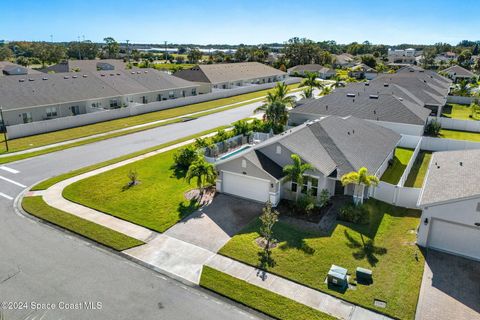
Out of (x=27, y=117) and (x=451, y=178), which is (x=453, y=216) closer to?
(x=451, y=178)

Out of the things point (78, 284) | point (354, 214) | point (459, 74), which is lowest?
point (78, 284)

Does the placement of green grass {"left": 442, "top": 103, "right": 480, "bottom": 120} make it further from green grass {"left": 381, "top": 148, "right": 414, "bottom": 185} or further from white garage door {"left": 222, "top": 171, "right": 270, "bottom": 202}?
white garage door {"left": 222, "top": 171, "right": 270, "bottom": 202}

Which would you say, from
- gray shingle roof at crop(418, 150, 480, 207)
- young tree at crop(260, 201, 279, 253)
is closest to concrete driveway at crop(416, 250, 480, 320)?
gray shingle roof at crop(418, 150, 480, 207)

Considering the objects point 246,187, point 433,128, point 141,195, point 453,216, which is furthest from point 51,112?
point 433,128

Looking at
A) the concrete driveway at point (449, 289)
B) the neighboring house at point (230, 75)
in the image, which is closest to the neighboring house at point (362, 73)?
the neighboring house at point (230, 75)

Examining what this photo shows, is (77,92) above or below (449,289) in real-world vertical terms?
above
